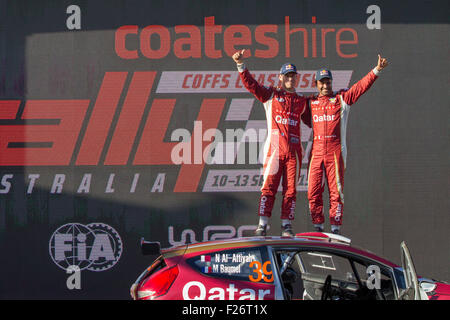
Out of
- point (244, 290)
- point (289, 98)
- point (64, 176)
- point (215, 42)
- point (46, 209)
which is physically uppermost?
point (215, 42)

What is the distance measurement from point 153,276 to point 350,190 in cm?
367

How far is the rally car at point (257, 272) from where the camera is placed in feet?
12.6

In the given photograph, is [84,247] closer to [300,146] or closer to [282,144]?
[282,144]

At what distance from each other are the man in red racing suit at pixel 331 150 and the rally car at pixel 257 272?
2011 millimetres

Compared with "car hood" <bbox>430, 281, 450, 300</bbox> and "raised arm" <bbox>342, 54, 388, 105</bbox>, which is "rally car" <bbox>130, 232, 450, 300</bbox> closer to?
"car hood" <bbox>430, 281, 450, 300</bbox>

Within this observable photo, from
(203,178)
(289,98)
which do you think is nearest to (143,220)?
(203,178)

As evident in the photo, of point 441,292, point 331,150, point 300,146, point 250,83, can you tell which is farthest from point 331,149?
point 441,292

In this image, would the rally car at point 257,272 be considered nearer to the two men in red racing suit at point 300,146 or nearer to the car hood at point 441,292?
the car hood at point 441,292

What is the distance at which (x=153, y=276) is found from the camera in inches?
157

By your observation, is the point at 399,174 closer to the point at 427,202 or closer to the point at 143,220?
the point at 427,202

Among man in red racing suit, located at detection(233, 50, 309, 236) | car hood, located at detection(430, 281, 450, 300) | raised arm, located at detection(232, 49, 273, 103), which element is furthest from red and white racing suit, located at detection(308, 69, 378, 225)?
car hood, located at detection(430, 281, 450, 300)

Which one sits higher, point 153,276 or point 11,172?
point 11,172

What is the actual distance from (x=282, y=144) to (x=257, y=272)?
9.05ft

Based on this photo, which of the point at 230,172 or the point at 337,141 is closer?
the point at 337,141
